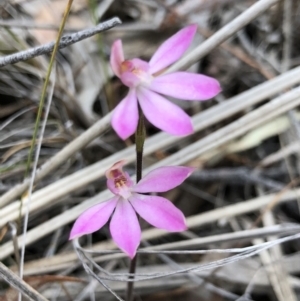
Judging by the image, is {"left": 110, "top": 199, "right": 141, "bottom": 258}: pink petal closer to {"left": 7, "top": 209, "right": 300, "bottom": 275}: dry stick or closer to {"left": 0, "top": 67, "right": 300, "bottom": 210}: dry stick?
{"left": 7, "top": 209, "right": 300, "bottom": 275}: dry stick

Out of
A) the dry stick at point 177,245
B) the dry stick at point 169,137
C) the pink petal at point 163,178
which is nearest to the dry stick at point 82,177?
Answer: the dry stick at point 169,137

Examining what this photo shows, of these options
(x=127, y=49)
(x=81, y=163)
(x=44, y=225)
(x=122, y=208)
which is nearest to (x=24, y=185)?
(x=44, y=225)

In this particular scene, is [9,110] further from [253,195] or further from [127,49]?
[253,195]

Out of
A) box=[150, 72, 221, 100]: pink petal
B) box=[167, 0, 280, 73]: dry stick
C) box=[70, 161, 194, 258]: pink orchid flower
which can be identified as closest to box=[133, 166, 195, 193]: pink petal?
box=[70, 161, 194, 258]: pink orchid flower

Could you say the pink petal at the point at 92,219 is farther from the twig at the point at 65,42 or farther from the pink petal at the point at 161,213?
the twig at the point at 65,42

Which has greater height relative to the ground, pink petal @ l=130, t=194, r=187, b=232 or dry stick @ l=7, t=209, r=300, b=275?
dry stick @ l=7, t=209, r=300, b=275

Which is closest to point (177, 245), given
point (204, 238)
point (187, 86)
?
point (204, 238)

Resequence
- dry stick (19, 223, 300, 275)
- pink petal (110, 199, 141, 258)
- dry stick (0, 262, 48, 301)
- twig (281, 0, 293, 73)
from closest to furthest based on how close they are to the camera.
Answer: pink petal (110, 199, 141, 258)
dry stick (0, 262, 48, 301)
dry stick (19, 223, 300, 275)
twig (281, 0, 293, 73)
